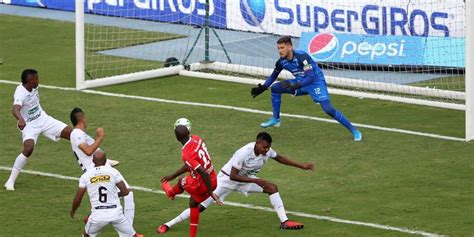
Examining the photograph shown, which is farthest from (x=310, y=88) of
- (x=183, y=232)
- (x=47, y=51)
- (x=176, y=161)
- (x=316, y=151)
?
(x=47, y=51)

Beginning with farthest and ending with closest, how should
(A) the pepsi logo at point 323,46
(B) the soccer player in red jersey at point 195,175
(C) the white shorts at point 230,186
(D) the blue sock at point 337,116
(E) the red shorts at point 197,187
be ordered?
(A) the pepsi logo at point 323,46, (D) the blue sock at point 337,116, (C) the white shorts at point 230,186, (E) the red shorts at point 197,187, (B) the soccer player in red jersey at point 195,175

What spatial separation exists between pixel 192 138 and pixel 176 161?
4.54 m

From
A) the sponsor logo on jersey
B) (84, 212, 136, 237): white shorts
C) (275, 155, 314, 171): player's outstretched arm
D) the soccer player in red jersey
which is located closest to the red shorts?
the soccer player in red jersey

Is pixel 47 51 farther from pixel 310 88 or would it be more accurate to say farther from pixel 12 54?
pixel 310 88

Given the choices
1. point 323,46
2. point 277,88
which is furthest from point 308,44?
point 277,88

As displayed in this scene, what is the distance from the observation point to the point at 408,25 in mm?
28094

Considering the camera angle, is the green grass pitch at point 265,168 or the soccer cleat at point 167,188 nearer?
the soccer cleat at point 167,188

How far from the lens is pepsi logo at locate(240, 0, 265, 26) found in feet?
100

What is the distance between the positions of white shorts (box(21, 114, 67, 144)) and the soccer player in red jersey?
150 inches

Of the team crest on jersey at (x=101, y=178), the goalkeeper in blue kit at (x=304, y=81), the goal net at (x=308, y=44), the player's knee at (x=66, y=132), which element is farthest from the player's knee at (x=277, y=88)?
the team crest on jersey at (x=101, y=178)

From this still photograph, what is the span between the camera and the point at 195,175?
55.3 ft

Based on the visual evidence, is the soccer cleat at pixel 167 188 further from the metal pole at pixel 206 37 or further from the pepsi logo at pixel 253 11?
the pepsi logo at pixel 253 11

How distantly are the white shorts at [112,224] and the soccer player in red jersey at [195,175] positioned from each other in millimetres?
1190

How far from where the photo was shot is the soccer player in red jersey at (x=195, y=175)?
16714 mm
